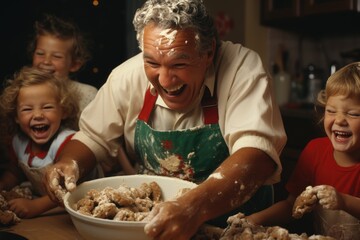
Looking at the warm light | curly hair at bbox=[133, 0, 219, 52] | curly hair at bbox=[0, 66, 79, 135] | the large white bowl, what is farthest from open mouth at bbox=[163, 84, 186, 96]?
the warm light

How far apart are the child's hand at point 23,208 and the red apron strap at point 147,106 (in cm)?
43

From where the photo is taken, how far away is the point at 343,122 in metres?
1.33

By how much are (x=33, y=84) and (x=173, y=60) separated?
0.66 meters

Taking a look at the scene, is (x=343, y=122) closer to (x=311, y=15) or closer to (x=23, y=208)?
(x=23, y=208)

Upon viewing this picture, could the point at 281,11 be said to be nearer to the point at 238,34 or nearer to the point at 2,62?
the point at 238,34

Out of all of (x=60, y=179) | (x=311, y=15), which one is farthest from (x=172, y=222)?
(x=311, y=15)

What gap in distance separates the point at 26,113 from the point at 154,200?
693 mm

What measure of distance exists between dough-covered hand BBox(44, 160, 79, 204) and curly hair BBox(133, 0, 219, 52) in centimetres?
43

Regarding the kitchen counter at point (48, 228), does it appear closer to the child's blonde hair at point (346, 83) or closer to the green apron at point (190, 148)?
the green apron at point (190, 148)

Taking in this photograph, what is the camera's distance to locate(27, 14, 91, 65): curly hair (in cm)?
191

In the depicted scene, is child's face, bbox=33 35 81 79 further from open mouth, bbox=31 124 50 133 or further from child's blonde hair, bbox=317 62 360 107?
child's blonde hair, bbox=317 62 360 107

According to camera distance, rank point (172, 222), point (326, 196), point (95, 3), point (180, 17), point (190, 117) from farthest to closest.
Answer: point (95, 3) < point (190, 117) < point (180, 17) < point (326, 196) < point (172, 222)

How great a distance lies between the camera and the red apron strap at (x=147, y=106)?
1530 mm

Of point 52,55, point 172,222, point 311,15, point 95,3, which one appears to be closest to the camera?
point 172,222
